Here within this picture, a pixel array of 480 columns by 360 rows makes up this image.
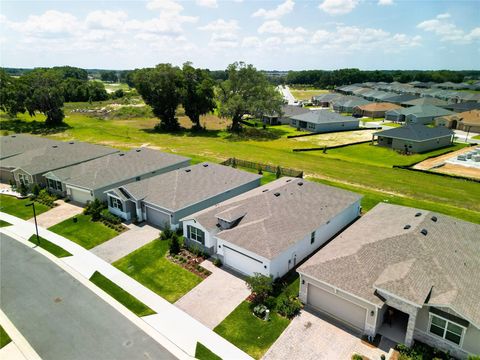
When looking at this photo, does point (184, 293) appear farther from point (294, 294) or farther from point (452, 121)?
point (452, 121)

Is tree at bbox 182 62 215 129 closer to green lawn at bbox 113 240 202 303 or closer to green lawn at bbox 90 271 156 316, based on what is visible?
green lawn at bbox 113 240 202 303

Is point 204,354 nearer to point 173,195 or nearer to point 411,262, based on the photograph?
point 411,262

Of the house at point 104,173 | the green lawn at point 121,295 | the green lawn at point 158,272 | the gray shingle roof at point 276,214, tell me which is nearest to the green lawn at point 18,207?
the house at point 104,173

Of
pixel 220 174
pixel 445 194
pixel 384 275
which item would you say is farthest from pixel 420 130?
pixel 384 275

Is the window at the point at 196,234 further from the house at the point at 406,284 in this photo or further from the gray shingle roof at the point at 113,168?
the gray shingle roof at the point at 113,168

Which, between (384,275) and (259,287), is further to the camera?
(259,287)
